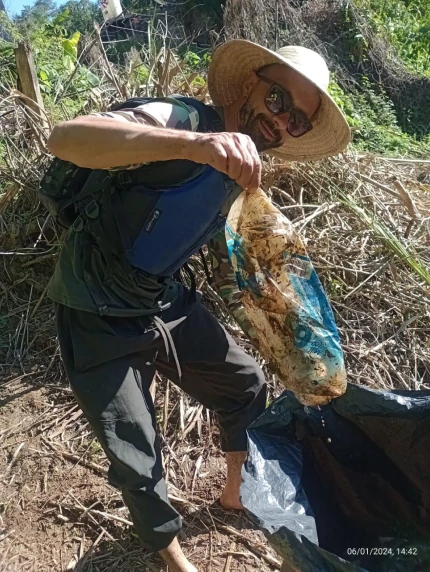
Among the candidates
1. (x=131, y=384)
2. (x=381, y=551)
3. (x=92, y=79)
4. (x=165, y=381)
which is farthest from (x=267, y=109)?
(x=92, y=79)

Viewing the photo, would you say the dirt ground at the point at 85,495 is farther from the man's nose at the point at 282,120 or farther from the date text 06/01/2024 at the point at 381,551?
the man's nose at the point at 282,120

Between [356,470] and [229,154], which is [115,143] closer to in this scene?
[229,154]

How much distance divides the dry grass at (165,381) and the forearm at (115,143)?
1492mm

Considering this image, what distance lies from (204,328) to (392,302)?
1.48 meters

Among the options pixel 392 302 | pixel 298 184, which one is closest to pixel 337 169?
pixel 298 184

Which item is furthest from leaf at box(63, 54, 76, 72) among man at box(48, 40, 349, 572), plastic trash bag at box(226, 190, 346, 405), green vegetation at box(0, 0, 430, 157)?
plastic trash bag at box(226, 190, 346, 405)

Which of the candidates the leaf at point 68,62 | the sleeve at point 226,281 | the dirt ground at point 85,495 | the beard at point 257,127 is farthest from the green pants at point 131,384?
the leaf at point 68,62

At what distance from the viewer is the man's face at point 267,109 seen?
1789 millimetres

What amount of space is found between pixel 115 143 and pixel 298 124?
25.3 inches

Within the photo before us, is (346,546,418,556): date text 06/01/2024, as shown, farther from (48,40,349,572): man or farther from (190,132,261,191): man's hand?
(190,132,261,191): man's hand

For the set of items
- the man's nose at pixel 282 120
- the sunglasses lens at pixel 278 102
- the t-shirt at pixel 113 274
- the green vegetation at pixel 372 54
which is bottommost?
the green vegetation at pixel 372 54

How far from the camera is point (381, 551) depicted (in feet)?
5.91

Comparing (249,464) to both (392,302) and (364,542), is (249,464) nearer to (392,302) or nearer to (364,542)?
(364,542)

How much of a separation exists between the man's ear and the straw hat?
0.04 metres
